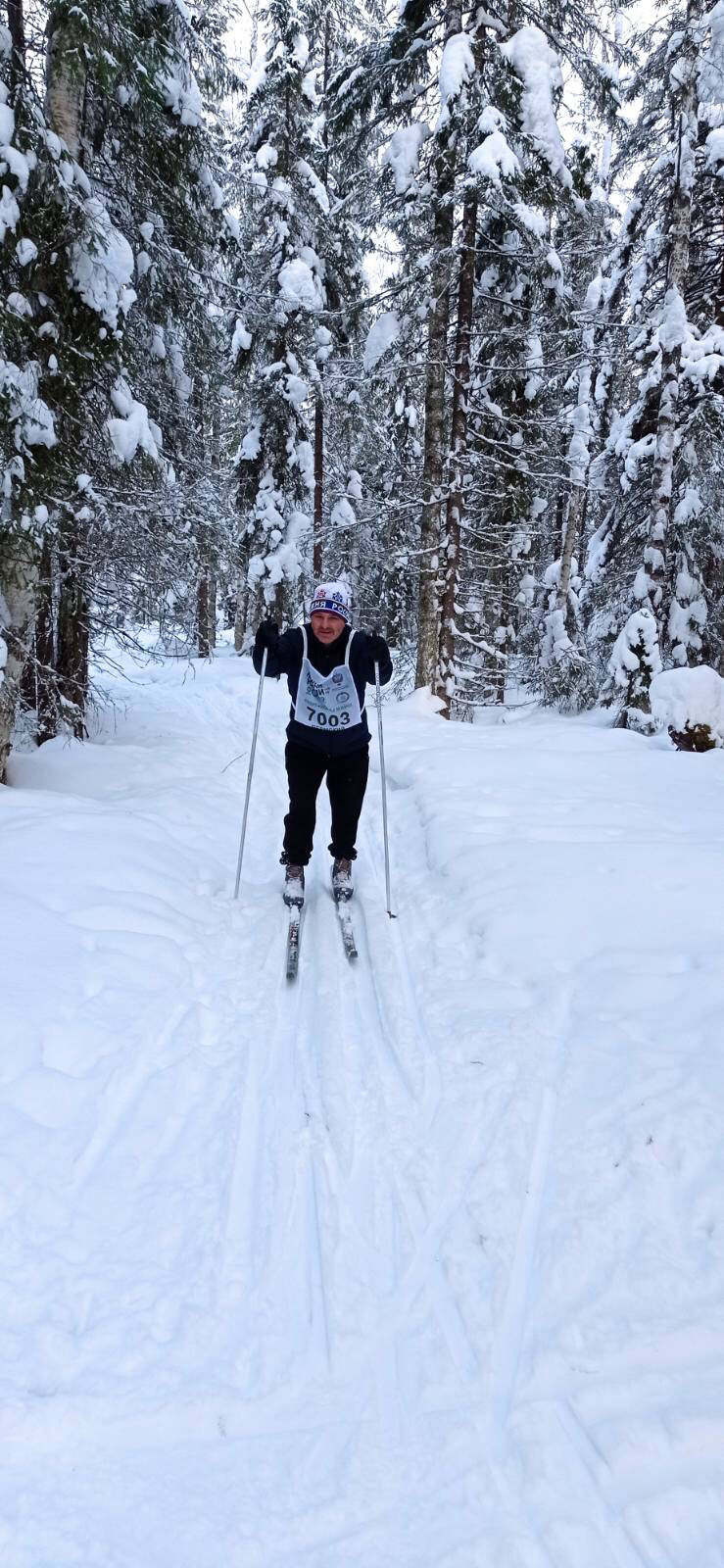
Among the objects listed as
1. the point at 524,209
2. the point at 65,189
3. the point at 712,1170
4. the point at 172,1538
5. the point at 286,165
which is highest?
the point at 286,165

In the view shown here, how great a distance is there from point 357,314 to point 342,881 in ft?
31.6

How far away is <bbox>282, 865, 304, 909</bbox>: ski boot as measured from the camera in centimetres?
550

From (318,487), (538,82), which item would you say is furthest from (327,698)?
(318,487)

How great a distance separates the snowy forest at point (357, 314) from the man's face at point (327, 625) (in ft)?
7.92

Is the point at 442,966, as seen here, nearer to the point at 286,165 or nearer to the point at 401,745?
the point at 401,745

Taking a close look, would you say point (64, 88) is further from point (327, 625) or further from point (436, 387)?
point (436, 387)

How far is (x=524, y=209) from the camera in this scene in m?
10.2

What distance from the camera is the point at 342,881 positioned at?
227 inches

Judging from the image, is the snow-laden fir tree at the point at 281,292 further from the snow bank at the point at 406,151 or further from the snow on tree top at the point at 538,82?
the snow on tree top at the point at 538,82

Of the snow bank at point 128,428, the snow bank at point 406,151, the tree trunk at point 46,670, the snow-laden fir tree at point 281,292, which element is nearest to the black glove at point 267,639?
the snow bank at point 128,428

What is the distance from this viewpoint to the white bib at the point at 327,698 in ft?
18.0

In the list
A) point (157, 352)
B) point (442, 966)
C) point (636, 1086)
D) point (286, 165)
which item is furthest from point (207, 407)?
point (636, 1086)

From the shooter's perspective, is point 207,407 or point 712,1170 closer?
point 712,1170

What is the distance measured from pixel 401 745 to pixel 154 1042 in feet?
22.3
